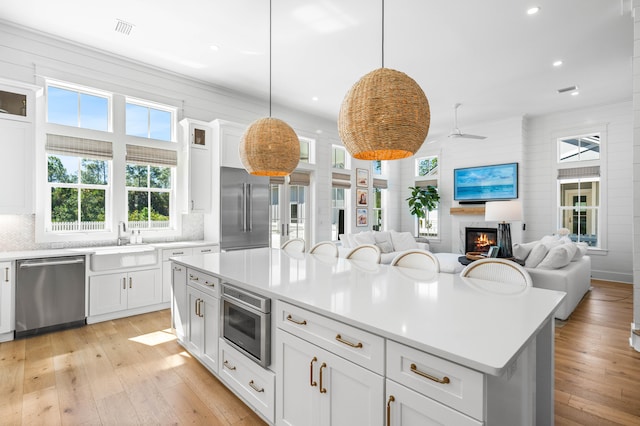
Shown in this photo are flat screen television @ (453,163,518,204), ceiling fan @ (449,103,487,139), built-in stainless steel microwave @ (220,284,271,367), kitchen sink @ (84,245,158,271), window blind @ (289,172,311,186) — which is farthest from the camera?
flat screen television @ (453,163,518,204)

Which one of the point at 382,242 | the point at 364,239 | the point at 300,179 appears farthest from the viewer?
the point at 300,179

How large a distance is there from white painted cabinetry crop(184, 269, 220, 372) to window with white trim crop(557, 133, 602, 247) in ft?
22.7

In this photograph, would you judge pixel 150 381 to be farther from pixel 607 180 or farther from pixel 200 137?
pixel 607 180

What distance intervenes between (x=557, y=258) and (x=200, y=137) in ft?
16.8

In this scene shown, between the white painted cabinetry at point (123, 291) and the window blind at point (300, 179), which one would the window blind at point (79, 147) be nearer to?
the white painted cabinetry at point (123, 291)

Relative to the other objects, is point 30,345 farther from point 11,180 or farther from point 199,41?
point 199,41

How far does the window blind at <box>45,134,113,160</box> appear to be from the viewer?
3.92 meters

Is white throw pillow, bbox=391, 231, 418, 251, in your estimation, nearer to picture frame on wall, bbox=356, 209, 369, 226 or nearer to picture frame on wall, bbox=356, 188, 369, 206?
picture frame on wall, bbox=356, 209, 369, 226

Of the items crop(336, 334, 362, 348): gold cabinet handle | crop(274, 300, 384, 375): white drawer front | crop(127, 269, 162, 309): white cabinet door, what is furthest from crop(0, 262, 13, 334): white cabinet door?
crop(336, 334, 362, 348): gold cabinet handle

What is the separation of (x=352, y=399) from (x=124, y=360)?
7.98 ft

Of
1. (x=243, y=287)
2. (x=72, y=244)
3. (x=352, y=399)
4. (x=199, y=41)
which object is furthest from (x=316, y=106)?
(x=352, y=399)

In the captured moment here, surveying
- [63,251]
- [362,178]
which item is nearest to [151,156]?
[63,251]

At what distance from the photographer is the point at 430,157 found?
28.1 feet

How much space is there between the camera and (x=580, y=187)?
6551 millimetres
